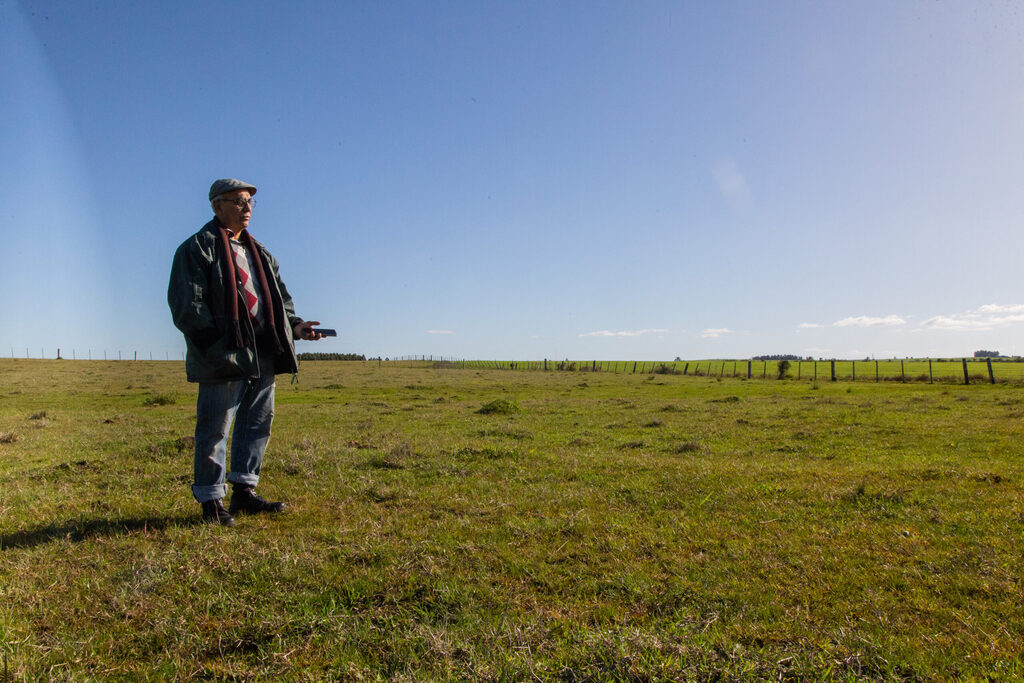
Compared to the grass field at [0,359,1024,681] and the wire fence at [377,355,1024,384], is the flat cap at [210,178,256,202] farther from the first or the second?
the wire fence at [377,355,1024,384]

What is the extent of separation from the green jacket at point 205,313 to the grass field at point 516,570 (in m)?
1.27

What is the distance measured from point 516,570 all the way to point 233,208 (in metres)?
3.93

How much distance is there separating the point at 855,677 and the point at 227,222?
541cm

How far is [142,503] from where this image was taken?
5.16 meters

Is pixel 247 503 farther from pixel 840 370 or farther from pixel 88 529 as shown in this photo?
pixel 840 370

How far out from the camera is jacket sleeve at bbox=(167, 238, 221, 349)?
438 centimetres

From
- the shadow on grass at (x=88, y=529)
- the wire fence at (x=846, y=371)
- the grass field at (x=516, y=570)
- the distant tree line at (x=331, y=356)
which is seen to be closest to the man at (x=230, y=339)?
the shadow on grass at (x=88, y=529)

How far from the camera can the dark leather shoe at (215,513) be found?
453 cm

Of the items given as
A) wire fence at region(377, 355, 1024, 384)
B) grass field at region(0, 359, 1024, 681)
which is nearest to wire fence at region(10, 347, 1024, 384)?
wire fence at region(377, 355, 1024, 384)

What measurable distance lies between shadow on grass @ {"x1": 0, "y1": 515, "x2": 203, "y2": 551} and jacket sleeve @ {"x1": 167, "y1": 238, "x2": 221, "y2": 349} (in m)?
1.48

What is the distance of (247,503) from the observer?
16.1ft

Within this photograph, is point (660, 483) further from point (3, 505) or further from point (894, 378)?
point (894, 378)

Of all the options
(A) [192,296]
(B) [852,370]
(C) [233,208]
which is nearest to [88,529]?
(A) [192,296]

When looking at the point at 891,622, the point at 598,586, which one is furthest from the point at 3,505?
the point at 891,622
